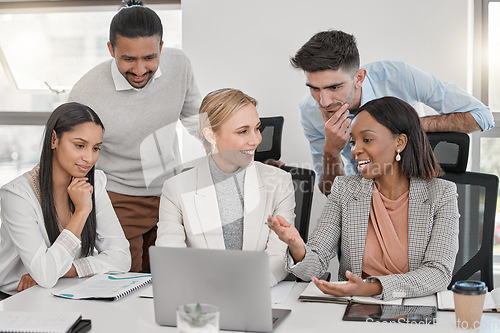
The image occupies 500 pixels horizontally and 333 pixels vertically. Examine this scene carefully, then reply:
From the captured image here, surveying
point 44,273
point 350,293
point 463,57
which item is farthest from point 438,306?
point 463,57

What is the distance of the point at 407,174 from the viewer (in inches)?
74.9

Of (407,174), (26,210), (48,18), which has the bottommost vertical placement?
(26,210)

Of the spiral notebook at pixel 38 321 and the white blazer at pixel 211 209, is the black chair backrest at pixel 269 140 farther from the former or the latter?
the spiral notebook at pixel 38 321

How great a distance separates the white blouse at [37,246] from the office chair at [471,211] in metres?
1.17

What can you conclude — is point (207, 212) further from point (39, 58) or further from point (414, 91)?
point (39, 58)

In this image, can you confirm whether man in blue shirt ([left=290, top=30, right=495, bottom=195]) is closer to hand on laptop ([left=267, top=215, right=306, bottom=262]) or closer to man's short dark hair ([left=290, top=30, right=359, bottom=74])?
man's short dark hair ([left=290, top=30, right=359, bottom=74])

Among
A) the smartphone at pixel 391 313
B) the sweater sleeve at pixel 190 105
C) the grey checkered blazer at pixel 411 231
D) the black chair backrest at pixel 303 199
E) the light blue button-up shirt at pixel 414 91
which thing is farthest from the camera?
the sweater sleeve at pixel 190 105

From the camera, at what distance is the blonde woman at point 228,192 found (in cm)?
194

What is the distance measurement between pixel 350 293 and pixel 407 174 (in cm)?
53

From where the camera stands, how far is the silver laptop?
1.23 m

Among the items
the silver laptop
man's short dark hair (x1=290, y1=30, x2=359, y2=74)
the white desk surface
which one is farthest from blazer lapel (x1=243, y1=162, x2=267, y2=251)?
the silver laptop

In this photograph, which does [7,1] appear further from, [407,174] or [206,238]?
[407,174]

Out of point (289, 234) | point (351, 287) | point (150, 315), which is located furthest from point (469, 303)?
point (150, 315)

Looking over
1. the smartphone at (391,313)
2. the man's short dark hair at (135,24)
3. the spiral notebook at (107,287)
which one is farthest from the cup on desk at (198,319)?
the man's short dark hair at (135,24)
